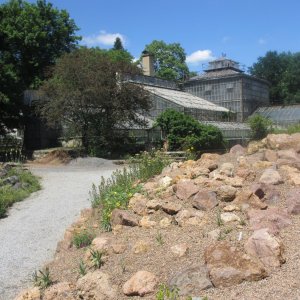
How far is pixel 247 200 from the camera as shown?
6559mm

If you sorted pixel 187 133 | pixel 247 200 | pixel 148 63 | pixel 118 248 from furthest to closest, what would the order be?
pixel 148 63 → pixel 187 133 → pixel 247 200 → pixel 118 248

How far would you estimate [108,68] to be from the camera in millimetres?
26984

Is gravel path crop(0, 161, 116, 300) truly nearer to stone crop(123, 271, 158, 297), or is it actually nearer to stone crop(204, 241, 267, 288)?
stone crop(123, 271, 158, 297)

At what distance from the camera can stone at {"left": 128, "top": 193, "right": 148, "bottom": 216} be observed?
7.29 metres

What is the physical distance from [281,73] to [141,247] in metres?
70.5

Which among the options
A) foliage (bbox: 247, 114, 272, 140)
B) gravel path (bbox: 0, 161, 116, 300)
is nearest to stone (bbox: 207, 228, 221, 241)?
gravel path (bbox: 0, 161, 116, 300)

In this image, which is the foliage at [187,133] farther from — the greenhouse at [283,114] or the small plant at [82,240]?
the small plant at [82,240]

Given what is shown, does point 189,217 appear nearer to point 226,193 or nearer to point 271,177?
point 226,193

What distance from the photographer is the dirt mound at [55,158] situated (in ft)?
85.6

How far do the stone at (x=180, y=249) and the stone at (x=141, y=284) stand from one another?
51 centimetres

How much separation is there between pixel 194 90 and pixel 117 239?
160ft

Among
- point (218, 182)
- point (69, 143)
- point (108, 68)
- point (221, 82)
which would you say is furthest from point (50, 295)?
point (221, 82)

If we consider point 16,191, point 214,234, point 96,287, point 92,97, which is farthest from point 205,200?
point 92,97

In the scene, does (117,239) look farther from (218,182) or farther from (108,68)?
(108,68)
